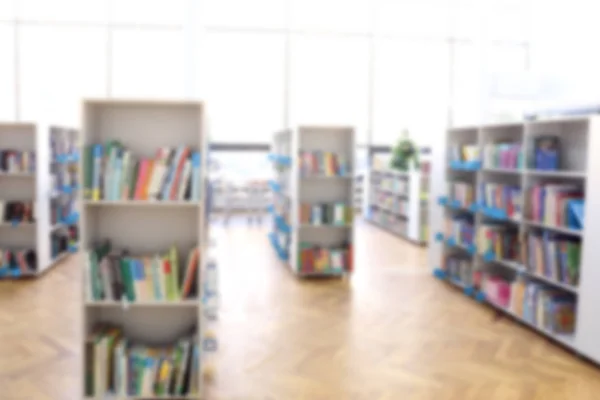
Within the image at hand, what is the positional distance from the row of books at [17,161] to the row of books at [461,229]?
443 cm

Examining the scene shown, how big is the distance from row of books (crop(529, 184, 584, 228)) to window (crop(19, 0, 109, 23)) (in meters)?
9.73

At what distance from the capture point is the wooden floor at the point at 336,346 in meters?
3.69

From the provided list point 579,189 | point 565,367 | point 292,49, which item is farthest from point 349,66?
point 565,367

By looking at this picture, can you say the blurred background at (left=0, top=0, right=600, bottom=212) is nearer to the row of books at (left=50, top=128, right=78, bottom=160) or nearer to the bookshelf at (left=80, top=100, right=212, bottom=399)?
the row of books at (left=50, top=128, right=78, bottom=160)

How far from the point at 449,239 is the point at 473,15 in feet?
25.8

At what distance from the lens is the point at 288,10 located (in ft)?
41.6

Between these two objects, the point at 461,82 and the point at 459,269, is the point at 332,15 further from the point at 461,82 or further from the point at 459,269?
the point at 459,269

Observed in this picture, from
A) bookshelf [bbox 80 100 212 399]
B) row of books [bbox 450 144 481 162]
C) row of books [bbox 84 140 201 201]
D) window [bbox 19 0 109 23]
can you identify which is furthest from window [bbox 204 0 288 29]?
row of books [bbox 84 140 201 201]

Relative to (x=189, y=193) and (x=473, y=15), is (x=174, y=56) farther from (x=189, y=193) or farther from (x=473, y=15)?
(x=189, y=193)

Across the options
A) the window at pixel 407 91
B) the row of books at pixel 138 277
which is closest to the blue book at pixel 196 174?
the row of books at pixel 138 277

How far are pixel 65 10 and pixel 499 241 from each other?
9.84m

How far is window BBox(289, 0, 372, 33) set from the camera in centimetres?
1273

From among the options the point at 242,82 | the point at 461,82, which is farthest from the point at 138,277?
the point at 461,82

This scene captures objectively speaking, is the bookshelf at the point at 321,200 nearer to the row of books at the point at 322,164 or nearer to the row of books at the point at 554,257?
the row of books at the point at 322,164
